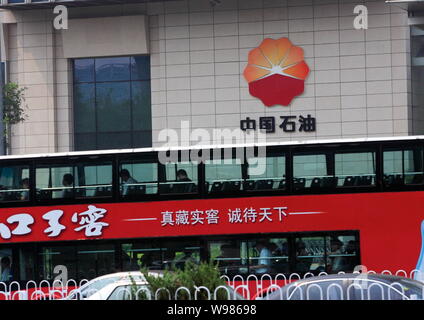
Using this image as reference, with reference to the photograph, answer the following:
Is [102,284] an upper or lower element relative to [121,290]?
lower

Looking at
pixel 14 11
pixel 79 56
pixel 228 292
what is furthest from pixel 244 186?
pixel 14 11

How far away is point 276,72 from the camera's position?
2902 centimetres

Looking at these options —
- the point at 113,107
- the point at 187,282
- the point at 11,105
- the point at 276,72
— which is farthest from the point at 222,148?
the point at 113,107

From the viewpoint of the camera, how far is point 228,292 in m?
8.04

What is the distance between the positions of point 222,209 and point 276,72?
54.4 ft

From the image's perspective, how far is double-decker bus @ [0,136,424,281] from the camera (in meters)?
12.8

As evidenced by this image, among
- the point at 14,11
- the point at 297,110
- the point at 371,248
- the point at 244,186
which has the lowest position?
the point at 371,248

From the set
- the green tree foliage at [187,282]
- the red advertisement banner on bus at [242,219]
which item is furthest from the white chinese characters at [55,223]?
the green tree foliage at [187,282]

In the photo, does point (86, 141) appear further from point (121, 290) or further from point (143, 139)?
point (121, 290)

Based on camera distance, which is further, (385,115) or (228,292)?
(385,115)

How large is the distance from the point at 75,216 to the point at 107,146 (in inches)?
664

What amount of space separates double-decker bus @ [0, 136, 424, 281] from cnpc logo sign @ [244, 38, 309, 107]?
16065 mm

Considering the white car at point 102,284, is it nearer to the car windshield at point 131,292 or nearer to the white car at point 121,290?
the white car at point 121,290

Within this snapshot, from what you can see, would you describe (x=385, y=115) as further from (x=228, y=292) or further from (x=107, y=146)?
(x=228, y=292)
